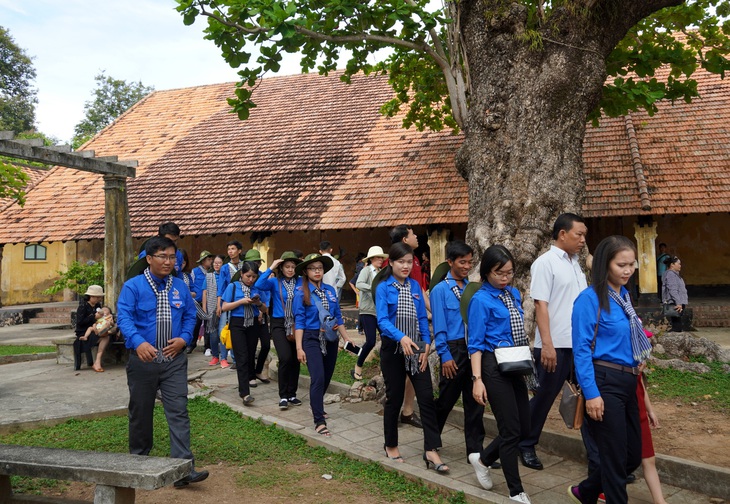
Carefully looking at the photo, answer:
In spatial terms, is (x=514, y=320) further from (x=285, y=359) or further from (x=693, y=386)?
(x=693, y=386)

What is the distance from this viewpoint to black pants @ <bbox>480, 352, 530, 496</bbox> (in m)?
4.21

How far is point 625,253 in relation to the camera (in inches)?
143

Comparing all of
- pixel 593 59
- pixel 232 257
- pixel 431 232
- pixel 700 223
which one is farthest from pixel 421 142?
pixel 593 59

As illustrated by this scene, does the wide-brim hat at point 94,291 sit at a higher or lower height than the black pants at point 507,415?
higher

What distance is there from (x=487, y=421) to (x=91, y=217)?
14796 millimetres

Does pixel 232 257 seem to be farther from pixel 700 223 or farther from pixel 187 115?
pixel 187 115

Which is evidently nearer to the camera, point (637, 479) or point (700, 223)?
point (637, 479)

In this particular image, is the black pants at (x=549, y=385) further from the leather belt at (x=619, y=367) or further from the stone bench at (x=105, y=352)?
the stone bench at (x=105, y=352)

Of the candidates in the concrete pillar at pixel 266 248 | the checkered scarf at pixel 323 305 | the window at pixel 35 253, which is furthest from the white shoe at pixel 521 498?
the window at pixel 35 253

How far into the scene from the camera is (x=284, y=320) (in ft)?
22.7

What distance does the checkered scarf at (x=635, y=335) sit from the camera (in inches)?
143

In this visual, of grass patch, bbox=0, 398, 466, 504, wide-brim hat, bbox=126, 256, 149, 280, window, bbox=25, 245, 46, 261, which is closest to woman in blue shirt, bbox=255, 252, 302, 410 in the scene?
grass patch, bbox=0, 398, 466, 504

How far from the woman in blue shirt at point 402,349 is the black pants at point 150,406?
1.60 m

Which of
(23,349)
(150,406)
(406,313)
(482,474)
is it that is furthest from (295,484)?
(23,349)
